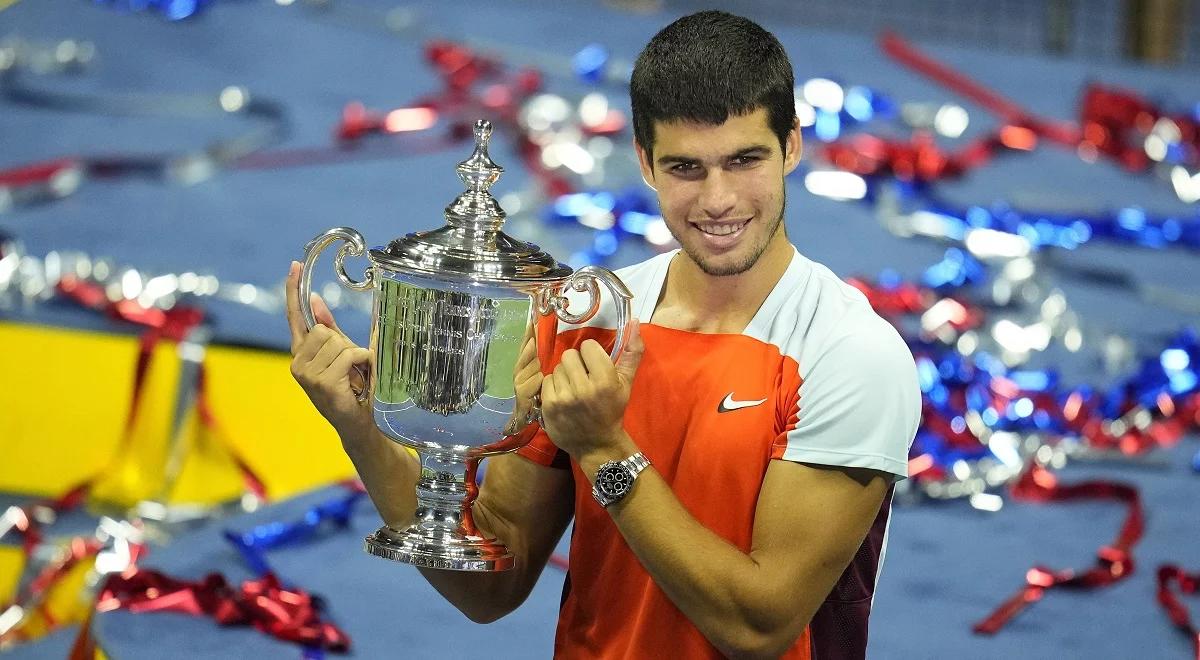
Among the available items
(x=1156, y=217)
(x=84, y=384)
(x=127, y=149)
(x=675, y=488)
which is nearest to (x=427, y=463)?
(x=675, y=488)

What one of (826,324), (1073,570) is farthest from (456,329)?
(1073,570)

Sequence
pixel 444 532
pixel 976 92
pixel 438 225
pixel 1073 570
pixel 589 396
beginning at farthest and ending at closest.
Answer: 1. pixel 976 92
2. pixel 438 225
3. pixel 1073 570
4. pixel 444 532
5. pixel 589 396

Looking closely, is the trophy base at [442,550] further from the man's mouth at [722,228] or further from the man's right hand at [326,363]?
the man's mouth at [722,228]

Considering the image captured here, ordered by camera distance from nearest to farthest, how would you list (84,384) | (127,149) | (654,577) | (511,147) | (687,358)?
(654,577)
(687,358)
(84,384)
(127,149)
(511,147)

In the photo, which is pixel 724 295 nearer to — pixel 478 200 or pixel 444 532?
pixel 478 200

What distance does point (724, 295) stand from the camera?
6.31 ft

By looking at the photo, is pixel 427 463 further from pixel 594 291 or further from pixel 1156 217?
pixel 1156 217

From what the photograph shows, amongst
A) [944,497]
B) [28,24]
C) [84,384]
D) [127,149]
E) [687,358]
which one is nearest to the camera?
[687,358]

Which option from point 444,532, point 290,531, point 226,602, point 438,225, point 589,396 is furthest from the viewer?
point 438,225

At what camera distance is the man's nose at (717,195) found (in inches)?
69.8

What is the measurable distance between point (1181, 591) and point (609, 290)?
2093mm

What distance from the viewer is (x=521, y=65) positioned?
6.43 m

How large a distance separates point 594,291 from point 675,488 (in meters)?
0.25

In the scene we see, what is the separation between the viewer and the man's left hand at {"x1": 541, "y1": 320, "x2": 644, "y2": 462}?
172cm
